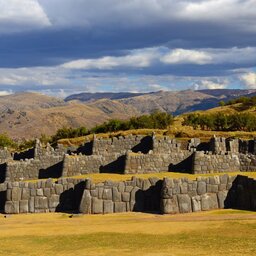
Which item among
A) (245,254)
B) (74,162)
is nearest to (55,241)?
(245,254)

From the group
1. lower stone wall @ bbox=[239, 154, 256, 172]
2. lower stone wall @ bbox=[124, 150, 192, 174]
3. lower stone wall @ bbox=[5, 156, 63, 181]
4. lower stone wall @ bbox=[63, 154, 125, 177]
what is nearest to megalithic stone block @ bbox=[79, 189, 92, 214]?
lower stone wall @ bbox=[124, 150, 192, 174]

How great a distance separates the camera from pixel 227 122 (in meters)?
84.6

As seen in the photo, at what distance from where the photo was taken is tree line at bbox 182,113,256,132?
80.8 meters

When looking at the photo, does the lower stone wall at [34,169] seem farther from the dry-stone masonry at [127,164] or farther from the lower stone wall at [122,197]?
the lower stone wall at [122,197]

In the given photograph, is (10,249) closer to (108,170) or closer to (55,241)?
(55,241)

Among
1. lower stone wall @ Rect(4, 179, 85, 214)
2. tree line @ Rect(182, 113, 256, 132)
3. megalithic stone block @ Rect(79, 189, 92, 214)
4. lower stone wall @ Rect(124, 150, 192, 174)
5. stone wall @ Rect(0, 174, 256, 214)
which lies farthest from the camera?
tree line @ Rect(182, 113, 256, 132)

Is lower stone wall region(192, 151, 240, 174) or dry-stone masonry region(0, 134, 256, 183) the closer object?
lower stone wall region(192, 151, 240, 174)

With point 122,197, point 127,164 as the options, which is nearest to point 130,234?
point 122,197

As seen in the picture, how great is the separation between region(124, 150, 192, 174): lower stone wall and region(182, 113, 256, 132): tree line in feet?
151

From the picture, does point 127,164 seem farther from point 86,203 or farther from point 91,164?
point 86,203

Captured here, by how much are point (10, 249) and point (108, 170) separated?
803 inches

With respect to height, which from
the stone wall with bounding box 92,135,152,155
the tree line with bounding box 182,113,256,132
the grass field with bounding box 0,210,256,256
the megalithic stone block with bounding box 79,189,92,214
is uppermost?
the tree line with bounding box 182,113,256,132

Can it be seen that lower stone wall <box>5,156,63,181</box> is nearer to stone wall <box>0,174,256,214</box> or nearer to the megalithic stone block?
stone wall <box>0,174,256,214</box>

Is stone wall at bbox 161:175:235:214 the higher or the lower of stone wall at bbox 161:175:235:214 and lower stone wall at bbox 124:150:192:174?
the lower
